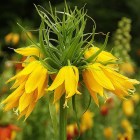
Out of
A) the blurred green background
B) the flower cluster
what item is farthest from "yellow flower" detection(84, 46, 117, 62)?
the blurred green background

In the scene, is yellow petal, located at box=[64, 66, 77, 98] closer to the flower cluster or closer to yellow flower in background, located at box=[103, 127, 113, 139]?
the flower cluster

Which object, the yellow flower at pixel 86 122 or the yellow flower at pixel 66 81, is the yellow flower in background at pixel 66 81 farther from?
the yellow flower at pixel 86 122

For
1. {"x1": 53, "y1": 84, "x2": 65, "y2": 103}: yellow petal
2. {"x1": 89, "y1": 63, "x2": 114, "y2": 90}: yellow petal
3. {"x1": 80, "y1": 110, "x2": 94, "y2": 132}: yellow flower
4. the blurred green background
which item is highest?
{"x1": 89, "y1": 63, "x2": 114, "y2": 90}: yellow petal

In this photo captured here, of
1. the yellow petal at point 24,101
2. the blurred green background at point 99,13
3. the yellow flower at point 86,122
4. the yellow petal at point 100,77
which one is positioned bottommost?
the blurred green background at point 99,13

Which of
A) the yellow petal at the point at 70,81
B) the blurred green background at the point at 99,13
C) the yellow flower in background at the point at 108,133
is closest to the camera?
the yellow petal at the point at 70,81

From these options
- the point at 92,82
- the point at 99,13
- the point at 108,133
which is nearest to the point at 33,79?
the point at 92,82

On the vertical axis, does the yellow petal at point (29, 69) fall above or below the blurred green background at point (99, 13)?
above

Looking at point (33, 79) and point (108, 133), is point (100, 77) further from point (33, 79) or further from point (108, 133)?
point (108, 133)

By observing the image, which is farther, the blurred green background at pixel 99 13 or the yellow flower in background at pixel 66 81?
the blurred green background at pixel 99 13

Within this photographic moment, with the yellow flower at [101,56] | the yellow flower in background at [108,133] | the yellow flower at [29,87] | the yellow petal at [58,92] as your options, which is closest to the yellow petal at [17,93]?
the yellow flower at [29,87]
